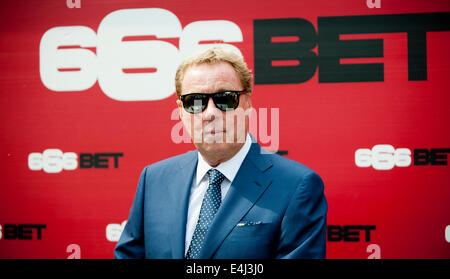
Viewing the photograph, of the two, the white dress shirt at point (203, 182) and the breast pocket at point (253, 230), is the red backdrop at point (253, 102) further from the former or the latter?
the breast pocket at point (253, 230)

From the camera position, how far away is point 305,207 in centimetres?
96

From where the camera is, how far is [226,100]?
1039mm

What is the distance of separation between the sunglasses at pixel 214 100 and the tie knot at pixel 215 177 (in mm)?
260

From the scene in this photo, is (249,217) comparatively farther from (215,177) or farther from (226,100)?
(226,100)

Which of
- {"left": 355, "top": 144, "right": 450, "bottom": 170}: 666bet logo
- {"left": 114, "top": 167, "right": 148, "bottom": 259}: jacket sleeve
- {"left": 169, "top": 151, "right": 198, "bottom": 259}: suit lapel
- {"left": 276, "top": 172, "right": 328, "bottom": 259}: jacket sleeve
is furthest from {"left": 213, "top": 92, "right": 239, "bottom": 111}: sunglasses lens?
{"left": 355, "top": 144, "right": 450, "bottom": 170}: 666bet logo

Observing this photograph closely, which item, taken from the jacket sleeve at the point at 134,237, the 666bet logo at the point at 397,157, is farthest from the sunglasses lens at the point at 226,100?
the 666bet logo at the point at 397,157

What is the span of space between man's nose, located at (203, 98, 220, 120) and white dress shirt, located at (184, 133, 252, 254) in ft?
0.64

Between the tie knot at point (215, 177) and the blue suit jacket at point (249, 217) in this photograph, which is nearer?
the blue suit jacket at point (249, 217)

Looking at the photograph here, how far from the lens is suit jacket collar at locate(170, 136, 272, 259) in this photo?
3.16 feet

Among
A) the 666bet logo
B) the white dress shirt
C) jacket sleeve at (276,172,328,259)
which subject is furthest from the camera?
the 666bet logo

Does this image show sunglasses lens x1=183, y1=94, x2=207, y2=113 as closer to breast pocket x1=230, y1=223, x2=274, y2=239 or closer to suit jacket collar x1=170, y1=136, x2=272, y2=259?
suit jacket collar x1=170, y1=136, x2=272, y2=259

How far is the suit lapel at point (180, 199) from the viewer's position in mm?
1009

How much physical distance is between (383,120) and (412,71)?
1.17 feet
